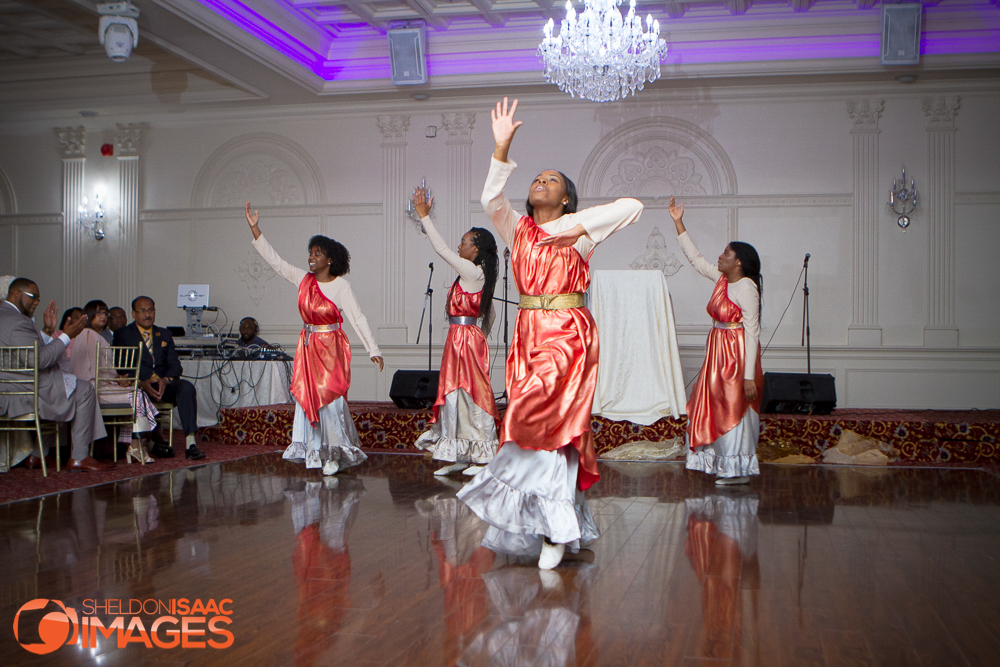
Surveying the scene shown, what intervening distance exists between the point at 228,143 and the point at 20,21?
7.71 feet

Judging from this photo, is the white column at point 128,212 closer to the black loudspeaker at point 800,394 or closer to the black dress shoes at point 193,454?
the black dress shoes at point 193,454

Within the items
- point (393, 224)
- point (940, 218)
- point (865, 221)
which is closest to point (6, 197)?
point (393, 224)

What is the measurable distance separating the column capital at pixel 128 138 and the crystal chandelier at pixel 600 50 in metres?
5.57

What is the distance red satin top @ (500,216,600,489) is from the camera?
2.95m

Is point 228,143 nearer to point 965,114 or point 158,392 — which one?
point 158,392

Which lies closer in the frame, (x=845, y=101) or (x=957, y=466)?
(x=957, y=466)

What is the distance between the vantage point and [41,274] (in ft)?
32.4

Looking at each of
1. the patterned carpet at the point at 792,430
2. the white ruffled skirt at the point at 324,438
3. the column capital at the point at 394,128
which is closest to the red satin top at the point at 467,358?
the white ruffled skirt at the point at 324,438

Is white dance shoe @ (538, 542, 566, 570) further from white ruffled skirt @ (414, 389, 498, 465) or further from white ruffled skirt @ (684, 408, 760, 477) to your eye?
white ruffled skirt @ (684, 408, 760, 477)

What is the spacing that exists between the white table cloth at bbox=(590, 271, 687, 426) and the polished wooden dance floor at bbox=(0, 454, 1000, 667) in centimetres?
218

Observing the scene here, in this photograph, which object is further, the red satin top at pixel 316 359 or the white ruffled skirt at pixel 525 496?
the red satin top at pixel 316 359

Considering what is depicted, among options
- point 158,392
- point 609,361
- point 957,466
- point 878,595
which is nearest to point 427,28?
point 609,361

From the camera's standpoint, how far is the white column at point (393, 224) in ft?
29.6

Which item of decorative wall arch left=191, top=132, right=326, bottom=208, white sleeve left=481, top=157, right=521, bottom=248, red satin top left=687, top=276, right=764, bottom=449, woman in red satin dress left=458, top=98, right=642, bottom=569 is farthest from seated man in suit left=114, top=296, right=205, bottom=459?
white sleeve left=481, top=157, right=521, bottom=248
